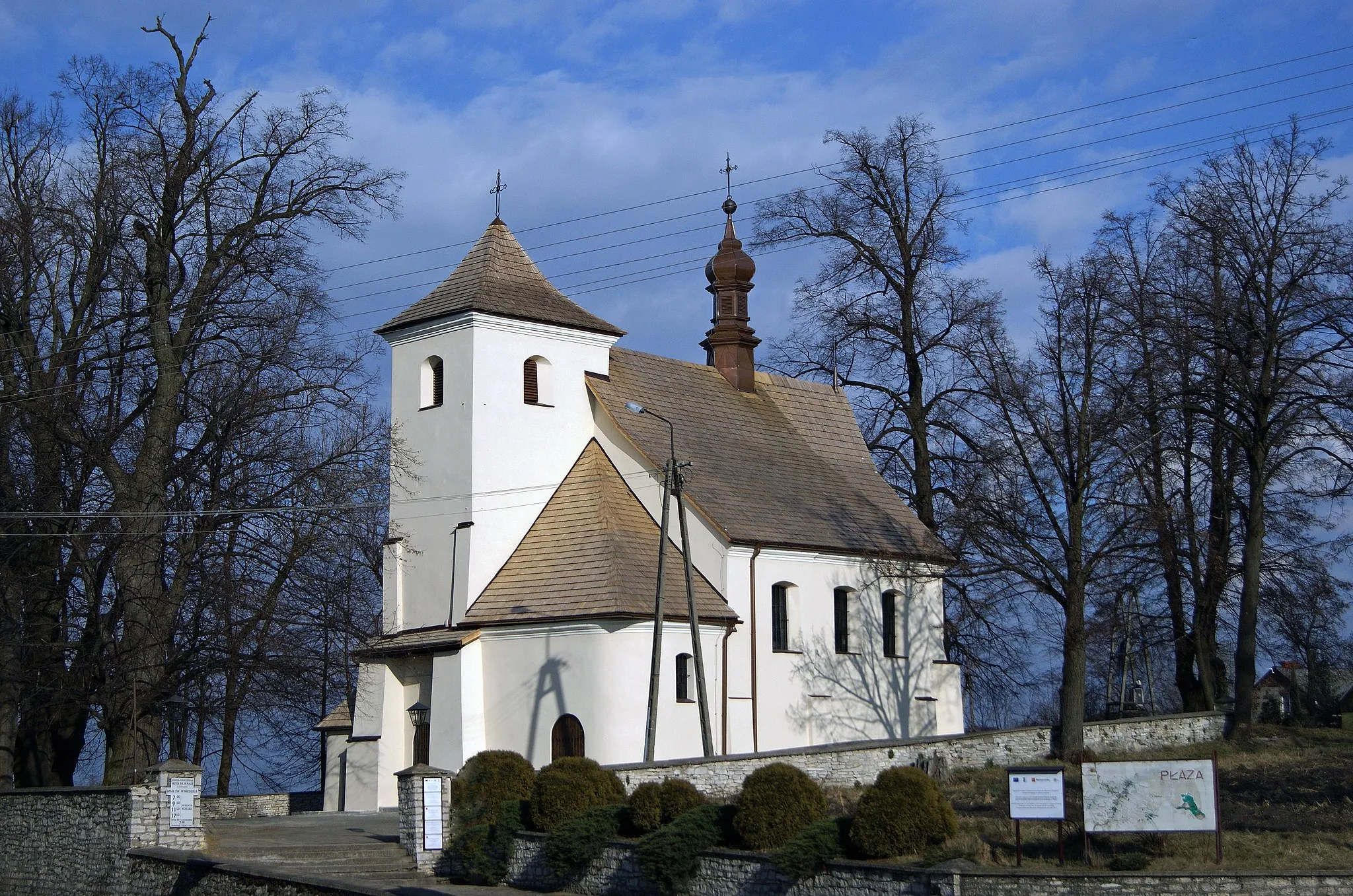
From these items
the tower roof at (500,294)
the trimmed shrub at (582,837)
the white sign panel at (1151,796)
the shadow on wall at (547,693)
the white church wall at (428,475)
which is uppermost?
the tower roof at (500,294)

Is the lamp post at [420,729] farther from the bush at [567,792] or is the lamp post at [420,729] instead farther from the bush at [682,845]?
the bush at [682,845]

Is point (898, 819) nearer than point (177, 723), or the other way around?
point (898, 819)

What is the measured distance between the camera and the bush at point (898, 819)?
50.7ft

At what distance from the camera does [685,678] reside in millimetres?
28750

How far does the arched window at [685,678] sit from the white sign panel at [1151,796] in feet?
45.4

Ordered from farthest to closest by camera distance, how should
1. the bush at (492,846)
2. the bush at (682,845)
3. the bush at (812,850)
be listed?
the bush at (492,846), the bush at (682,845), the bush at (812,850)

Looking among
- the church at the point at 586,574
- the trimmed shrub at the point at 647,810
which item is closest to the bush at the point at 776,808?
the trimmed shrub at the point at 647,810

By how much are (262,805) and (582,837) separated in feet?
52.1

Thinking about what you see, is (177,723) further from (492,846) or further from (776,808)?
(776,808)

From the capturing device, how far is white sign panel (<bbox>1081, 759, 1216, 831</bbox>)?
1473 centimetres

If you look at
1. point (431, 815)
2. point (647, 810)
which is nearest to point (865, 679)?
point (431, 815)

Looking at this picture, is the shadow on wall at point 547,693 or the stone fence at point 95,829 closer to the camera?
the stone fence at point 95,829

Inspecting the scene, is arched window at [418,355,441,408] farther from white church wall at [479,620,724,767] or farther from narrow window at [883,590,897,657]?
narrow window at [883,590,897,657]

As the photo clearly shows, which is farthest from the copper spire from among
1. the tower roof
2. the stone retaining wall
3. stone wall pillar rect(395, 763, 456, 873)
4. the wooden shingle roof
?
stone wall pillar rect(395, 763, 456, 873)
